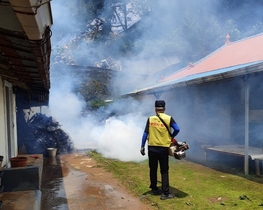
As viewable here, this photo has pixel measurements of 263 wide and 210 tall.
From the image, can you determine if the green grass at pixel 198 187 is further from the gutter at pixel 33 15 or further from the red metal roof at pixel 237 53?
the red metal roof at pixel 237 53

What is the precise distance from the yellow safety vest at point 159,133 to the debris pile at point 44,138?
7.38 meters

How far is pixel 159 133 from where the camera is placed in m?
5.60

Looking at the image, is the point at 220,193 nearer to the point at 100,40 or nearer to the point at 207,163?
the point at 207,163

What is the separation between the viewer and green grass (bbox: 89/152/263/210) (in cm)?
514

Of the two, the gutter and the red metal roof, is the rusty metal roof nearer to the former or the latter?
the gutter

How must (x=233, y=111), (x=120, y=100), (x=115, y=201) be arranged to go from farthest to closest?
(x=120, y=100) → (x=233, y=111) → (x=115, y=201)

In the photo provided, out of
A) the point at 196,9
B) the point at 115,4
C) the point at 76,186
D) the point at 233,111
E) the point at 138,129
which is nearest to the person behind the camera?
the point at 76,186

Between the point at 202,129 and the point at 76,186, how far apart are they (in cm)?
715

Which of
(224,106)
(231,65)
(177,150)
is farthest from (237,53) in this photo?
(177,150)

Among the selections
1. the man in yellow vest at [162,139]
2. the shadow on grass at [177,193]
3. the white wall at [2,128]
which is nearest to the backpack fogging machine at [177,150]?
the man in yellow vest at [162,139]

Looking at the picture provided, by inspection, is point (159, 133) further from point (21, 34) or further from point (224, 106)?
point (224, 106)

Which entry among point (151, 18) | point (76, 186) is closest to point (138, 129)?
point (76, 186)

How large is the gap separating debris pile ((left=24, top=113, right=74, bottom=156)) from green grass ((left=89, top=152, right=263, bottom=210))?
4.18m

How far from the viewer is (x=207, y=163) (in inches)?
352
